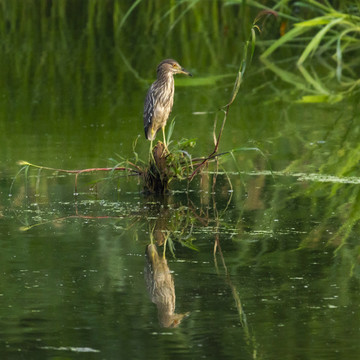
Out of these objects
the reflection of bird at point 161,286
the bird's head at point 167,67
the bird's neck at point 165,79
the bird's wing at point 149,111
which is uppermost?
the bird's head at point 167,67

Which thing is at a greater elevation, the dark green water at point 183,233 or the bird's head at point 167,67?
the bird's head at point 167,67

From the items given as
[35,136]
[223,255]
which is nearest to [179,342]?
[223,255]

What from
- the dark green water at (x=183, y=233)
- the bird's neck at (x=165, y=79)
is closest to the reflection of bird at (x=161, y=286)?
the dark green water at (x=183, y=233)

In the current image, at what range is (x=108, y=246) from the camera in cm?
586

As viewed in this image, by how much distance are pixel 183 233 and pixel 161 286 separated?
3.71 ft

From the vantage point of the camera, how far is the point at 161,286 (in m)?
5.05

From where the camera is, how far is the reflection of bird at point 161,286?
4574 mm

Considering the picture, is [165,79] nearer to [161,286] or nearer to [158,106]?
[158,106]

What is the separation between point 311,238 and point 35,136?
12.8 ft

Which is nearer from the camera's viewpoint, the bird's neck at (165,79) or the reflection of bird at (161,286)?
the reflection of bird at (161,286)

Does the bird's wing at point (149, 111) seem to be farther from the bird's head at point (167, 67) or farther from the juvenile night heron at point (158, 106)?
the bird's head at point (167, 67)

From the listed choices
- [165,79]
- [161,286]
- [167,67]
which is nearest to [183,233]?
[161,286]

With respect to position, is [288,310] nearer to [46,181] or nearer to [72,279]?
[72,279]

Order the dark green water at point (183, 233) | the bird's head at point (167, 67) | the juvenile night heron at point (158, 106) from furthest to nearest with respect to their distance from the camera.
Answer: the bird's head at point (167, 67) → the juvenile night heron at point (158, 106) → the dark green water at point (183, 233)
